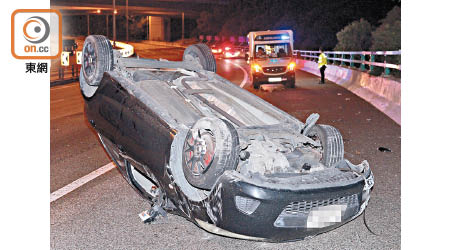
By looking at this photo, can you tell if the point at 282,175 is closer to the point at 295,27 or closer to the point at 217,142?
the point at 217,142

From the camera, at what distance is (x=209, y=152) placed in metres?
3.86

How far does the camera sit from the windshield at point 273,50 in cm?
2063

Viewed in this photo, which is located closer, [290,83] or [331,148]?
[331,148]

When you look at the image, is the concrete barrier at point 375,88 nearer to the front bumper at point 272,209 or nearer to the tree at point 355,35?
the front bumper at point 272,209

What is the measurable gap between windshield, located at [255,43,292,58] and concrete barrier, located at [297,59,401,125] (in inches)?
99.7

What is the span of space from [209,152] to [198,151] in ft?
0.35

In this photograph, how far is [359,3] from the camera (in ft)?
160

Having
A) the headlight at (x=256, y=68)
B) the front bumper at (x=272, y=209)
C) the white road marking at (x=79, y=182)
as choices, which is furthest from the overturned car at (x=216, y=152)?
the headlight at (x=256, y=68)

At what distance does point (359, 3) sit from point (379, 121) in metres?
40.6

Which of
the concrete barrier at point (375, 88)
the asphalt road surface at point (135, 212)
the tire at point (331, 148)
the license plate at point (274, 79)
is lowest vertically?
the asphalt road surface at point (135, 212)

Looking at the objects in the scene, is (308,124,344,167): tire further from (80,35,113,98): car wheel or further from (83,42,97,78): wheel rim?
(83,42,97,78): wheel rim

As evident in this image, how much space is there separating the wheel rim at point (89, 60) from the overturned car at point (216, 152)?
0.01m

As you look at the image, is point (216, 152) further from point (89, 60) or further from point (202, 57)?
point (202, 57)

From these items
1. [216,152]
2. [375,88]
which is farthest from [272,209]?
[375,88]
